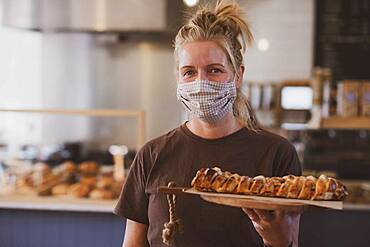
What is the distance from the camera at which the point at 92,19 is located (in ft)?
12.3

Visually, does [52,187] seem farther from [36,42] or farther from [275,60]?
[275,60]

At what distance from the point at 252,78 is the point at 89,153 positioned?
1450 millimetres

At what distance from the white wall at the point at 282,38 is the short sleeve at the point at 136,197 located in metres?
3.49

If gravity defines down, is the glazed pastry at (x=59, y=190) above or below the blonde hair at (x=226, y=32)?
below

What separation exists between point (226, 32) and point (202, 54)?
98 mm

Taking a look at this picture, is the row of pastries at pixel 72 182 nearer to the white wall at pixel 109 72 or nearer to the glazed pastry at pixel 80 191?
→ the glazed pastry at pixel 80 191

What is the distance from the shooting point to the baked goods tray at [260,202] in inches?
45.6

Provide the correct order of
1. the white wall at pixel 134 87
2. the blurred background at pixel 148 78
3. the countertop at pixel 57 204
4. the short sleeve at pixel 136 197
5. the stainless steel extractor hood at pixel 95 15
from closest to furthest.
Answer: the short sleeve at pixel 136 197 < the countertop at pixel 57 204 < the stainless steel extractor hood at pixel 95 15 < the blurred background at pixel 148 78 < the white wall at pixel 134 87

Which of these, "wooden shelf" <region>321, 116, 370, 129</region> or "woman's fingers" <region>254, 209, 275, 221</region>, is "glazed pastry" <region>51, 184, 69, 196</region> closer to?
"wooden shelf" <region>321, 116, 370, 129</region>

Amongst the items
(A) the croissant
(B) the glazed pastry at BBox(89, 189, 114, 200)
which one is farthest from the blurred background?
(A) the croissant

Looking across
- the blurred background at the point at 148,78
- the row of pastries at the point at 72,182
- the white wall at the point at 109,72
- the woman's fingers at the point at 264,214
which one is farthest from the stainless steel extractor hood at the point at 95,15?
the woman's fingers at the point at 264,214

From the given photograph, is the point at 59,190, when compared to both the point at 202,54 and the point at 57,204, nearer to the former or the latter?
the point at 57,204

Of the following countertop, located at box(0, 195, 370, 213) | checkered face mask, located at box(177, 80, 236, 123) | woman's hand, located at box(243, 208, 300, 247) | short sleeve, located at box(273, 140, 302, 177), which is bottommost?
countertop, located at box(0, 195, 370, 213)

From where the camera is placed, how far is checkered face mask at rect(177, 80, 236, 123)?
53.3 inches
